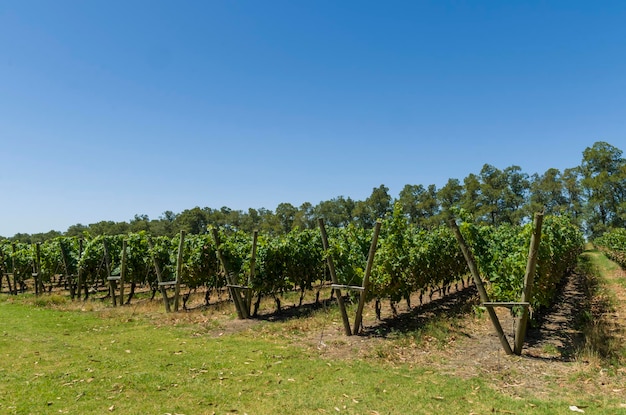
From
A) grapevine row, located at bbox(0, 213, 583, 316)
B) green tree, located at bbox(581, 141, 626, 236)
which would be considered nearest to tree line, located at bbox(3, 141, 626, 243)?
green tree, located at bbox(581, 141, 626, 236)

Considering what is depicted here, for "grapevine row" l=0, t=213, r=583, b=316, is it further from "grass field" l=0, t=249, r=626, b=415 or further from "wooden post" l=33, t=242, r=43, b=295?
"grass field" l=0, t=249, r=626, b=415

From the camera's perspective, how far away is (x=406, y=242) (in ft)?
33.9

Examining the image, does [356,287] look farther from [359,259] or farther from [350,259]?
[350,259]

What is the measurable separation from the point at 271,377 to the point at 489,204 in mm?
80952

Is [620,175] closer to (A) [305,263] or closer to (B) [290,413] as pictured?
(A) [305,263]

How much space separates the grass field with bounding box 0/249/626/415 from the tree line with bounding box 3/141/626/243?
100 ft

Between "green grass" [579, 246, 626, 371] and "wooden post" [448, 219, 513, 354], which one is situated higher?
"wooden post" [448, 219, 513, 354]

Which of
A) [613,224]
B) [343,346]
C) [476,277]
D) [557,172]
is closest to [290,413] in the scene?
[343,346]

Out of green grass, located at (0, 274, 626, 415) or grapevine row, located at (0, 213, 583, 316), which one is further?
grapevine row, located at (0, 213, 583, 316)

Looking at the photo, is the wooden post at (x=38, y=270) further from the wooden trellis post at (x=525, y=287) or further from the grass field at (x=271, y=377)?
the wooden trellis post at (x=525, y=287)

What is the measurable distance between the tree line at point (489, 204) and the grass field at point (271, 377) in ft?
100

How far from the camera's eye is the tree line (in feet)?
193

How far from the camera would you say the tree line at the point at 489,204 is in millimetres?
58844

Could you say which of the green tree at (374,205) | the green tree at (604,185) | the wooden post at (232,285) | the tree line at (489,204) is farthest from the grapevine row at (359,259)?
the green tree at (374,205)
